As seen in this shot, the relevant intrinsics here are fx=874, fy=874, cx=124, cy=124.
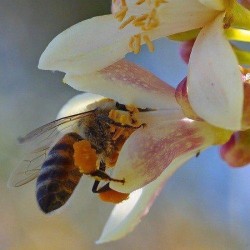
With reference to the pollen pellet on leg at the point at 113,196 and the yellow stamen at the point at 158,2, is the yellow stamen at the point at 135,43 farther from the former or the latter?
the pollen pellet on leg at the point at 113,196

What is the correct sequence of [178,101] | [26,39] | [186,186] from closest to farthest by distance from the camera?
[178,101]
[186,186]
[26,39]

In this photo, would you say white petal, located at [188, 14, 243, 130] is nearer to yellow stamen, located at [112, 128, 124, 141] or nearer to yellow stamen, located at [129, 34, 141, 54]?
yellow stamen, located at [129, 34, 141, 54]

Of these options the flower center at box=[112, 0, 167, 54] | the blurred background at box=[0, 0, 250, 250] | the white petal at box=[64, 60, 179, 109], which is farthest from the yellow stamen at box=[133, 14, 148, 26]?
the blurred background at box=[0, 0, 250, 250]

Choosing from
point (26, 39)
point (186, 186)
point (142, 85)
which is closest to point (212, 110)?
point (142, 85)

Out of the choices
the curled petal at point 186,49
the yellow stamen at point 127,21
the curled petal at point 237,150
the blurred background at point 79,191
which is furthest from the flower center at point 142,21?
the blurred background at point 79,191

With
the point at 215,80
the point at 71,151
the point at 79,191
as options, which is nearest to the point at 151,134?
the point at 71,151

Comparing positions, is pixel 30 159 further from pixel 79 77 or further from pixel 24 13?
pixel 24 13

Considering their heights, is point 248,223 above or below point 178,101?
below
